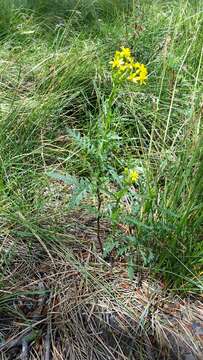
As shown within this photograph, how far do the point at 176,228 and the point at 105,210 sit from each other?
0.32 meters

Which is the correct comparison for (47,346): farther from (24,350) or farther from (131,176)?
(131,176)

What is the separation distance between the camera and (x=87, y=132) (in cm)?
222


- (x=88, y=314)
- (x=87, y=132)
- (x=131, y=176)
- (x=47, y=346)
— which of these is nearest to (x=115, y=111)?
(x=87, y=132)

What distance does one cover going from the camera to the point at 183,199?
5.46ft

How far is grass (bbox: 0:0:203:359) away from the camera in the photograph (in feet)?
5.32

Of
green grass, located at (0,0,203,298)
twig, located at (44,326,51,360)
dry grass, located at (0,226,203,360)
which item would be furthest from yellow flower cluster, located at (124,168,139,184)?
twig, located at (44,326,51,360)

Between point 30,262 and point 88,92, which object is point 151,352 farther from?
point 88,92

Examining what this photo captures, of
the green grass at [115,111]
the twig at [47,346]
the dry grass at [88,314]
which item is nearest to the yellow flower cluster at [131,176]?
the green grass at [115,111]

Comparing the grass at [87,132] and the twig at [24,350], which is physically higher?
the grass at [87,132]

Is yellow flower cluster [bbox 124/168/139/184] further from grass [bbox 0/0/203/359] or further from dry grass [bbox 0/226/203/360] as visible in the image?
dry grass [bbox 0/226/203/360]

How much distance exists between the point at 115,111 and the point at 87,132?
200 mm

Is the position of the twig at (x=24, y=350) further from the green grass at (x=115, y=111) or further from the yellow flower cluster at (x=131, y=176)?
the yellow flower cluster at (x=131, y=176)

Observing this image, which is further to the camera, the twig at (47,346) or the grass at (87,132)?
the grass at (87,132)

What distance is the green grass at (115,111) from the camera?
5.35 ft
